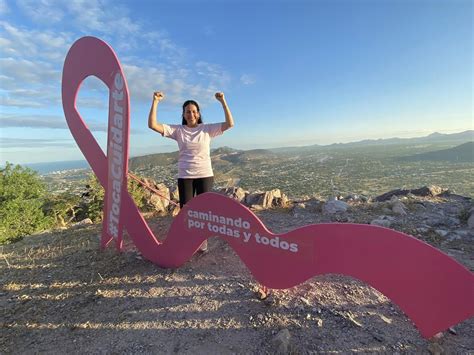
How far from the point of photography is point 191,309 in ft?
9.46

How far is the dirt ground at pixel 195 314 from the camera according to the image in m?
2.37

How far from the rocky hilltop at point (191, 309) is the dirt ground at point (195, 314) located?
0.4 inches

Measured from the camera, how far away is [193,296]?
311 centimetres

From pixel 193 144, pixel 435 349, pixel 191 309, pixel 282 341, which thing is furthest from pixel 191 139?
pixel 435 349

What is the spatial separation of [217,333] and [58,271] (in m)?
2.89

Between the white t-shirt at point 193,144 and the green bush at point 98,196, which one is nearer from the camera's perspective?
the white t-shirt at point 193,144

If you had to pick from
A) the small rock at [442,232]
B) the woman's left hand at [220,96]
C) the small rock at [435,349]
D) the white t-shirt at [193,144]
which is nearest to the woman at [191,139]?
the white t-shirt at [193,144]

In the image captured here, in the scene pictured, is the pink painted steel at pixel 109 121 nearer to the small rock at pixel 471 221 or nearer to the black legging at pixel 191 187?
the black legging at pixel 191 187

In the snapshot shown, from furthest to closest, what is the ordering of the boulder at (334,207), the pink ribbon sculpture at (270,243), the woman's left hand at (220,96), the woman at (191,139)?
the boulder at (334,207) < the woman at (191,139) < the woman's left hand at (220,96) < the pink ribbon sculpture at (270,243)

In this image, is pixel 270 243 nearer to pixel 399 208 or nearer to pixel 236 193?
pixel 399 208

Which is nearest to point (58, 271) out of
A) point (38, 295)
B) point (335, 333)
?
point (38, 295)

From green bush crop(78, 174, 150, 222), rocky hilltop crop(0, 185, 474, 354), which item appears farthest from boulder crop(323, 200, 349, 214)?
green bush crop(78, 174, 150, 222)

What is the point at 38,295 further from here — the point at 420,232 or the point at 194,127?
the point at 420,232

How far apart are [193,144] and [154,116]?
62 cm
